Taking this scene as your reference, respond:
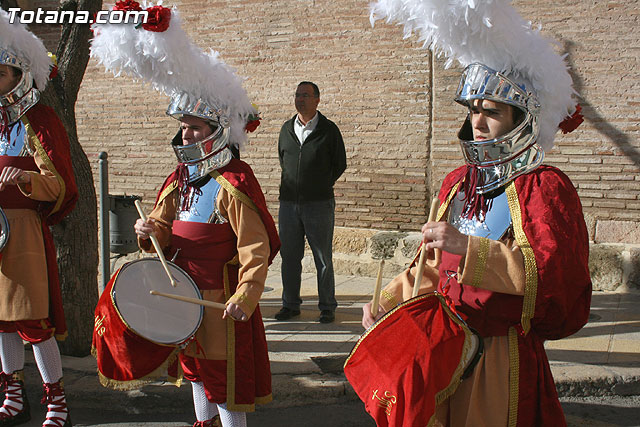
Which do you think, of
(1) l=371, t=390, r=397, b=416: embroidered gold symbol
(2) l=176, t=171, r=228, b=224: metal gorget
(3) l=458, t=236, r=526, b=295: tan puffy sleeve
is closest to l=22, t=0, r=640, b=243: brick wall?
(2) l=176, t=171, r=228, b=224: metal gorget

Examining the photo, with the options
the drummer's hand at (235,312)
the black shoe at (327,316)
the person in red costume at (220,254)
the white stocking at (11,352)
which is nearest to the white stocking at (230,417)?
the person in red costume at (220,254)

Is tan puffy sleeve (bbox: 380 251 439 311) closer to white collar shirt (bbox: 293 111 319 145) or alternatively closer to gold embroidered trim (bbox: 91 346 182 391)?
gold embroidered trim (bbox: 91 346 182 391)

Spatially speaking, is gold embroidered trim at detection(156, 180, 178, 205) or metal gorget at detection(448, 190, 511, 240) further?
gold embroidered trim at detection(156, 180, 178, 205)

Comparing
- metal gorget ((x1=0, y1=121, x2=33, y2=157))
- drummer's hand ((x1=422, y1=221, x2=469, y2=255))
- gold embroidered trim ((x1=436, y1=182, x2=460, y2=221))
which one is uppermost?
metal gorget ((x1=0, y1=121, x2=33, y2=157))

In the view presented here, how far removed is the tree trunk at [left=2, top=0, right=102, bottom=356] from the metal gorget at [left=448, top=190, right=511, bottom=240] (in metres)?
3.29

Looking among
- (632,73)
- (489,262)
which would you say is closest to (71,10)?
(489,262)

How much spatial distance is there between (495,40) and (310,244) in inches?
152

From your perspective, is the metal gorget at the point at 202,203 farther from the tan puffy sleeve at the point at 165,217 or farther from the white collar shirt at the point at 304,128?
the white collar shirt at the point at 304,128

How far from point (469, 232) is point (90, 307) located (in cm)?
344

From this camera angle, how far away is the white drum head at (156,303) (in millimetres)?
3020

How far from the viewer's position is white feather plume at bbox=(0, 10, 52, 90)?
12.8 ft

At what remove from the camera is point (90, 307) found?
5.04 meters

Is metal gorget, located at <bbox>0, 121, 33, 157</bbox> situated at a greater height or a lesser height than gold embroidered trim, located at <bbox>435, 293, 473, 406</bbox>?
greater

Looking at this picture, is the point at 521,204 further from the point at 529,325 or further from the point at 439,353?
the point at 439,353
